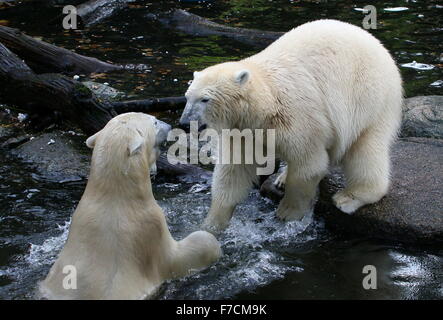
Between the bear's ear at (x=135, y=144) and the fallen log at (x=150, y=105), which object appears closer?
the bear's ear at (x=135, y=144)

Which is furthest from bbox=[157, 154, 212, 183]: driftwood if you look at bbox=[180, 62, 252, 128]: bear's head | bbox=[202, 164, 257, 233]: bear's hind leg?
bbox=[180, 62, 252, 128]: bear's head

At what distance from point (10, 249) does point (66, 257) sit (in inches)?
54.6

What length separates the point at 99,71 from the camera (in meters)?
9.99

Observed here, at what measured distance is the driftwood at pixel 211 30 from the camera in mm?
10992

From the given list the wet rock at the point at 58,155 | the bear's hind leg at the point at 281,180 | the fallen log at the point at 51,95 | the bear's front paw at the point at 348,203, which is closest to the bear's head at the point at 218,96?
the bear's front paw at the point at 348,203

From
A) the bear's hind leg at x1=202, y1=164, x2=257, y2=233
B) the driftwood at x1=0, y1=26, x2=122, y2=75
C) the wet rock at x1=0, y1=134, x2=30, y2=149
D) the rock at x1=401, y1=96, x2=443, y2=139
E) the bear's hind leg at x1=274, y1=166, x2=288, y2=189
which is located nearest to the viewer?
the bear's hind leg at x1=202, y1=164, x2=257, y2=233

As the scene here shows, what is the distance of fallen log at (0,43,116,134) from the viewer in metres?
7.20

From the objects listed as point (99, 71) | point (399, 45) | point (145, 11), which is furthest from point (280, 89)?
point (145, 11)

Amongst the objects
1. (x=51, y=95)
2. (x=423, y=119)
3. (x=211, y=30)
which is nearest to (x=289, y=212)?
(x=423, y=119)

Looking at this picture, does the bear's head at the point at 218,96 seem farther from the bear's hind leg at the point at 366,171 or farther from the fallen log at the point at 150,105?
the fallen log at the point at 150,105

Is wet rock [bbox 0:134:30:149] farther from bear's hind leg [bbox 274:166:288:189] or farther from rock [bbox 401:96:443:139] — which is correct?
rock [bbox 401:96:443:139]

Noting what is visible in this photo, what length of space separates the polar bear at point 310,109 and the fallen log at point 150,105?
8.54 ft

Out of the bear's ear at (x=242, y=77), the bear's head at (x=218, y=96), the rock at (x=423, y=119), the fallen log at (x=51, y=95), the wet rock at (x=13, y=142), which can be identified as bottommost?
the wet rock at (x=13, y=142)

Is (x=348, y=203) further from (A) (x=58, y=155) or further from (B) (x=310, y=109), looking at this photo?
(A) (x=58, y=155)
